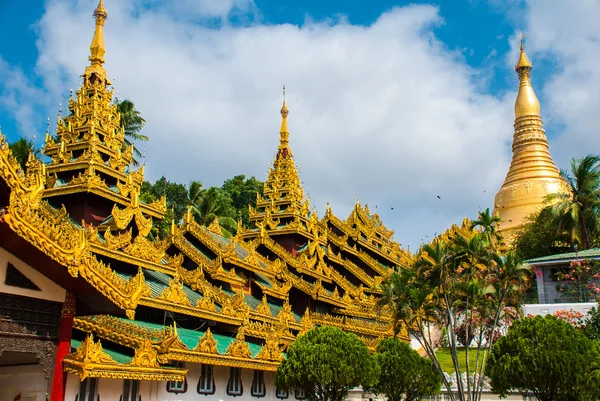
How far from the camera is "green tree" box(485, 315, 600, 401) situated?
20.1 m

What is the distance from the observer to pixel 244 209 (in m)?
64.9

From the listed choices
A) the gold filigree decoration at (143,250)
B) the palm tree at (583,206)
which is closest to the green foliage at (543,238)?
the palm tree at (583,206)

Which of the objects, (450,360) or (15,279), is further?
(450,360)

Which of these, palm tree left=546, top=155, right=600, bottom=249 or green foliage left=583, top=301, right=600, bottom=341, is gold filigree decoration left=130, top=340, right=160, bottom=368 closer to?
green foliage left=583, top=301, right=600, bottom=341

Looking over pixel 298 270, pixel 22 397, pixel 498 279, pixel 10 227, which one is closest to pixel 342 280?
pixel 298 270

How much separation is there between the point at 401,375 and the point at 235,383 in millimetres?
6207

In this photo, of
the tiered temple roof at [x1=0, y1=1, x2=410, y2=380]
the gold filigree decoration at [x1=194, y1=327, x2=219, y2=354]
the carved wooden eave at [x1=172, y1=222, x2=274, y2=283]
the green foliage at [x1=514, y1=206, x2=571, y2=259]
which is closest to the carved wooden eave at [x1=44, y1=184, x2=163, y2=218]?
the tiered temple roof at [x1=0, y1=1, x2=410, y2=380]

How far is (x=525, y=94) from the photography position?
214 feet

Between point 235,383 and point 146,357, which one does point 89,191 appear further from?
point 235,383

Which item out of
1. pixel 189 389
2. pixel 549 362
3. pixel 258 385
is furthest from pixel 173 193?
pixel 549 362

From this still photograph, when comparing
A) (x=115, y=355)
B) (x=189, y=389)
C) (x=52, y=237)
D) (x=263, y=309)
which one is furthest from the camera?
(x=263, y=309)

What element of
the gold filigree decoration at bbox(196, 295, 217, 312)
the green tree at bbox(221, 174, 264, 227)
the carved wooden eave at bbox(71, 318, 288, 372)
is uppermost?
the green tree at bbox(221, 174, 264, 227)

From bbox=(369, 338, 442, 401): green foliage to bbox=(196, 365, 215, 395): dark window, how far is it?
250 inches

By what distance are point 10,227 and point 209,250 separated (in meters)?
16.2
